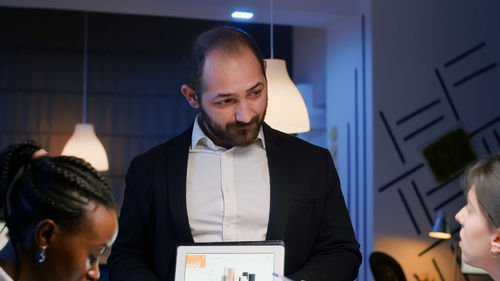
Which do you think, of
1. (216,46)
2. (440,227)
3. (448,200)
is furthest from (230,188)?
(448,200)

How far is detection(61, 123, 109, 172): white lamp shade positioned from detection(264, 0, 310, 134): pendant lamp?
2157 millimetres

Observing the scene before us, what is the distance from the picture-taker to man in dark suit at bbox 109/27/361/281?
172 cm

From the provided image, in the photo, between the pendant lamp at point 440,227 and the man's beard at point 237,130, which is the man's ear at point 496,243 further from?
the pendant lamp at point 440,227

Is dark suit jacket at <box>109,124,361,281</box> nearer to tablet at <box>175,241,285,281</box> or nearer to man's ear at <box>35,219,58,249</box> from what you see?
tablet at <box>175,241,285,281</box>

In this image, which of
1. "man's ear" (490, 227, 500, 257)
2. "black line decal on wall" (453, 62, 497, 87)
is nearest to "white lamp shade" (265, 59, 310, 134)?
"man's ear" (490, 227, 500, 257)

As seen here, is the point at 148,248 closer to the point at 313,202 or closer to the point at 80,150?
the point at 313,202

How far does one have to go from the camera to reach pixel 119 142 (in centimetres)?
633

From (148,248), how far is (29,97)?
478 centimetres

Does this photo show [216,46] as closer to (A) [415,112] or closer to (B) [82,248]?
(B) [82,248]

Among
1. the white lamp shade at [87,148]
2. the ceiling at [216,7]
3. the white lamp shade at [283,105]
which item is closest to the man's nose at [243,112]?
the white lamp shade at [283,105]

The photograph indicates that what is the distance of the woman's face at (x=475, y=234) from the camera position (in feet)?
5.07

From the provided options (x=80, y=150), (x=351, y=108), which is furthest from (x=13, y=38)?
(x=351, y=108)

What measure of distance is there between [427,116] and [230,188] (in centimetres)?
317

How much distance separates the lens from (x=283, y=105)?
2.92 metres
